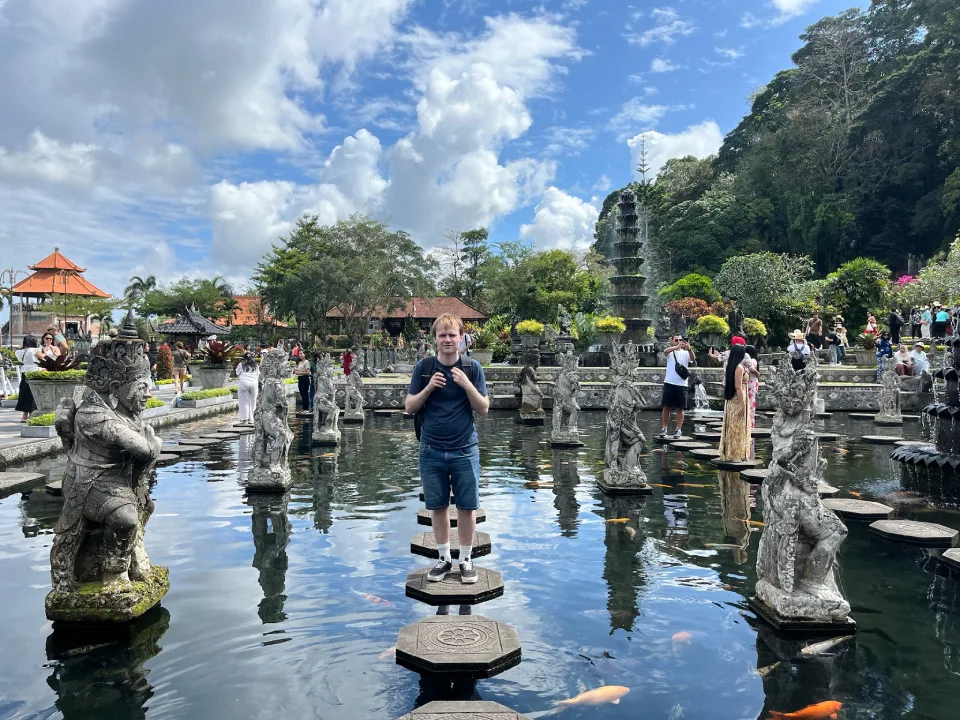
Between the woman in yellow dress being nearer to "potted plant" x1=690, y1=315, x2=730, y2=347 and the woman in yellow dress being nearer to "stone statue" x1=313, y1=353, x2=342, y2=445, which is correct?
"stone statue" x1=313, y1=353, x2=342, y2=445

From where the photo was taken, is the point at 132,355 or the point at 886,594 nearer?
the point at 132,355

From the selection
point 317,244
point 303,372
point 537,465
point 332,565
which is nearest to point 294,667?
point 332,565

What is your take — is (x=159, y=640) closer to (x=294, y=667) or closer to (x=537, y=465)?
(x=294, y=667)

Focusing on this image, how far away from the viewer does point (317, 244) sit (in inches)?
2019

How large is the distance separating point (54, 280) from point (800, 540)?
195 feet

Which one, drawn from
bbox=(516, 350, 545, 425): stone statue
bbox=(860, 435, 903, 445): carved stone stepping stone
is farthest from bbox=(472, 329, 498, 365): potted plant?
bbox=(860, 435, 903, 445): carved stone stepping stone

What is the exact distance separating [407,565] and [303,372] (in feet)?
33.3

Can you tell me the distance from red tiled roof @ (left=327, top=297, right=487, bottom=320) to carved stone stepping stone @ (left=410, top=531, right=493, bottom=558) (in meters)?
44.6

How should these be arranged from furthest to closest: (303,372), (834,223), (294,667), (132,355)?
(834,223), (303,372), (132,355), (294,667)

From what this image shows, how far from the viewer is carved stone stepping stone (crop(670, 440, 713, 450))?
34.7ft

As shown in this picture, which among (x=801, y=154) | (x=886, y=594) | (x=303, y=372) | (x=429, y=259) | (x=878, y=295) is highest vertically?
(x=801, y=154)

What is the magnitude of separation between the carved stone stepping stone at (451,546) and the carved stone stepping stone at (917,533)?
377 centimetres

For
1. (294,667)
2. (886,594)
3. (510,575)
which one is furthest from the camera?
(510,575)

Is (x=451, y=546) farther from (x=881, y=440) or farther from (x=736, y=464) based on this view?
(x=881, y=440)
